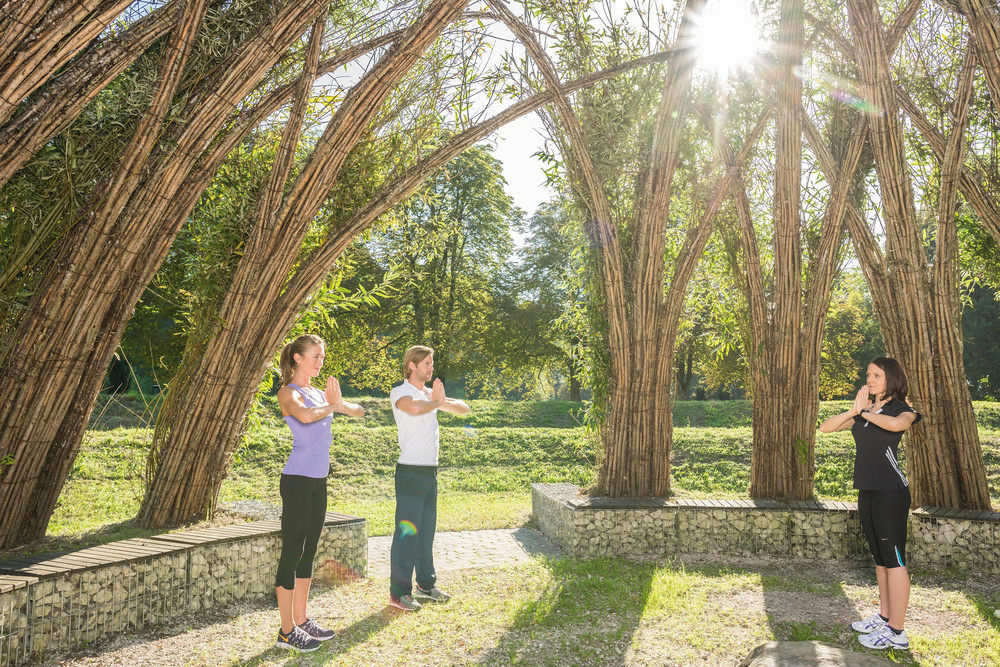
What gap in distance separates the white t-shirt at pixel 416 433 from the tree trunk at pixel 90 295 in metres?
1.61

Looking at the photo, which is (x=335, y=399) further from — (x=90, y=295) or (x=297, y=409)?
(x=90, y=295)

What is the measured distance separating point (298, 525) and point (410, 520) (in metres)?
0.74

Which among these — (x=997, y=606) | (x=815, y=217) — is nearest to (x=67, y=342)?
(x=997, y=606)

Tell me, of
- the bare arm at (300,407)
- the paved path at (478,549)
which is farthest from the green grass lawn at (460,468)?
the bare arm at (300,407)

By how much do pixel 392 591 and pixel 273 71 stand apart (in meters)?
3.18

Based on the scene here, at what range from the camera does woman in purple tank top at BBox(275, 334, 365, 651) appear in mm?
3018

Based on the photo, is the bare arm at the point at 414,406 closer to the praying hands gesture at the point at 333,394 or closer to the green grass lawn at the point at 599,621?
the praying hands gesture at the point at 333,394

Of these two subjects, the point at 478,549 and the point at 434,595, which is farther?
the point at 478,549

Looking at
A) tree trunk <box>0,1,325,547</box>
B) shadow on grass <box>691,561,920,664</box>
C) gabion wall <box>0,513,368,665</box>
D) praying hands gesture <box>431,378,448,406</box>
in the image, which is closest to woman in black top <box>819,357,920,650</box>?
shadow on grass <box>691,561,920,664</box>

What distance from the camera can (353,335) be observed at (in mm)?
13383

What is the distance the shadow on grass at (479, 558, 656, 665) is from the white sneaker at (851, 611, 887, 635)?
3.35 feet

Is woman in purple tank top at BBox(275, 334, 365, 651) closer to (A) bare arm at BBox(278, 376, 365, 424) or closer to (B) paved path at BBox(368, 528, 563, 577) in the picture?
(A) bare arm at BBox(278, 376, 365, 424)

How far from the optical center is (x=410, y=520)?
11.9 feet

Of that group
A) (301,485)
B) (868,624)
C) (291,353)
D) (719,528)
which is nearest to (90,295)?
(291,353)
